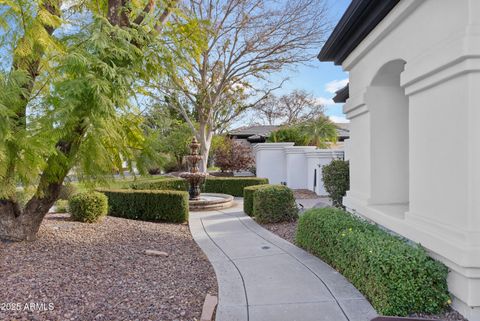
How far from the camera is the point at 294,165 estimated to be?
57.9ft

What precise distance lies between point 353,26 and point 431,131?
264cm

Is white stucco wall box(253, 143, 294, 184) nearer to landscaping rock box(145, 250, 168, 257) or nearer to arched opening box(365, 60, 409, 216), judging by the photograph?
arched opening box(365, 60, 409, 216)

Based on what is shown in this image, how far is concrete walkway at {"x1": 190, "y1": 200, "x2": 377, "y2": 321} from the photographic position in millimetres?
3537

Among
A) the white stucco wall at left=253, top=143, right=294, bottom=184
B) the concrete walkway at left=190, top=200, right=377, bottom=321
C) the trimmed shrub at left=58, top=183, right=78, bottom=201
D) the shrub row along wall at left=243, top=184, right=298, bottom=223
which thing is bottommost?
the concrete walkway at left=190, top=200, right=377, bottom=321

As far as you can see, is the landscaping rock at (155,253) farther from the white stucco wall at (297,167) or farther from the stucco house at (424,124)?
the white stucco wall at (297,167)

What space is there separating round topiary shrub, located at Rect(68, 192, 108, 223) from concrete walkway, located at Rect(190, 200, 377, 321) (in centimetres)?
249

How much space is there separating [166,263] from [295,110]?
117ft

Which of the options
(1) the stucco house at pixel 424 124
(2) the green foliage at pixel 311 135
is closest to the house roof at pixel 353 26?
(1) the stucco house at pixel 424 124

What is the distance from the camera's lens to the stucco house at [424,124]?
3121mm

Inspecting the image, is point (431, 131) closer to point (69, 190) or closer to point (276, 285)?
point (276, 285)

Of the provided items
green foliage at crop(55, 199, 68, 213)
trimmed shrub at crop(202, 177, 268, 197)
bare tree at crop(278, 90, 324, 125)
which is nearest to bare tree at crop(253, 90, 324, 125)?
bare tree at crop(278, 90, 324, 125)

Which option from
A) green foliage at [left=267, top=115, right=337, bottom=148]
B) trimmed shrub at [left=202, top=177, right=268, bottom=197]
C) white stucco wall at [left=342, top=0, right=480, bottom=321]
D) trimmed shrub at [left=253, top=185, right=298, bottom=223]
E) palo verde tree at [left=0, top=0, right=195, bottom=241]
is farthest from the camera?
green foliage at [left=267, top=115, right=337, bottom=148]

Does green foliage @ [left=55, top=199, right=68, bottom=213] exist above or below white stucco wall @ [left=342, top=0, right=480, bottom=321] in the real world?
below

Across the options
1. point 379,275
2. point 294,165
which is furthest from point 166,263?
point 294,165
